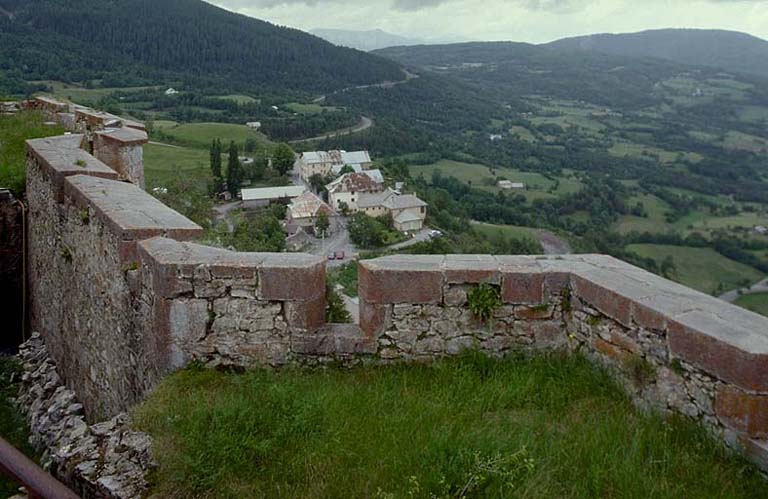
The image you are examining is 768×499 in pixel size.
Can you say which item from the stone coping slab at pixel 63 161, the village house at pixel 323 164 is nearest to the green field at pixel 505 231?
the village house at pixel 323 164

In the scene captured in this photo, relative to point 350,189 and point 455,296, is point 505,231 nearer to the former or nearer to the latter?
point 350,189

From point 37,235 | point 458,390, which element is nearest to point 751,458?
point 458,390

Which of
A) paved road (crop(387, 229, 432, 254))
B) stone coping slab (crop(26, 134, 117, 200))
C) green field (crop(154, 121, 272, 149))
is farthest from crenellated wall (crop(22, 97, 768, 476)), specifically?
green field (crop(154, 121, 272, 149))

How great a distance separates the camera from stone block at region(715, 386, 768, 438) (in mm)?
3518

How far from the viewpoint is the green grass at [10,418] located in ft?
17.8

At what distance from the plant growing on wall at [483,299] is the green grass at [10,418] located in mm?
3839

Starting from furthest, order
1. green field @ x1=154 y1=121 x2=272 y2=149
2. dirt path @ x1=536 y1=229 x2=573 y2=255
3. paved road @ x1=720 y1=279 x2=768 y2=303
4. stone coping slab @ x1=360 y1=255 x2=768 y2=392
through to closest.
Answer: green field @ x1=154 y1=121 x2=272 y2=149 → dirt path @ x1=536 y1=229 x2=573 y2=255 → paved road @ x1=720 y1=279 x2=768 y2=303 → stone coping slab @ x1=360 y1=255 x2=768 y2=392

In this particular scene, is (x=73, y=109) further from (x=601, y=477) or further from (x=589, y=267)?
(x=601, y=477)

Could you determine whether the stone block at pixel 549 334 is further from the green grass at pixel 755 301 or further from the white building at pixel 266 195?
the green grass at pixel 755 301

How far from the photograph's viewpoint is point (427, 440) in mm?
3584

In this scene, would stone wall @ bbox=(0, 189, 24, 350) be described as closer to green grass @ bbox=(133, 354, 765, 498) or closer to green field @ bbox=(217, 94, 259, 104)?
green grass @ bbox=(133, 354, 765, 498)

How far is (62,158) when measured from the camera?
23.9ft

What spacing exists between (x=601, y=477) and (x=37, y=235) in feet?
24.7

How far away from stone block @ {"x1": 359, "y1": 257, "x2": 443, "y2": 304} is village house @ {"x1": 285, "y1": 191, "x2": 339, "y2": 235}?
33334 millimetres
